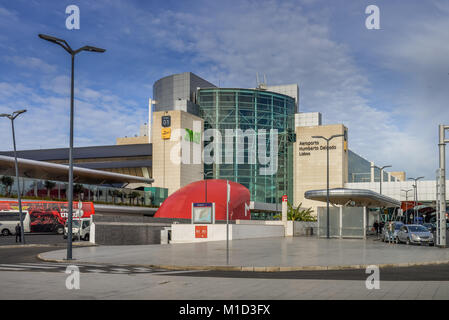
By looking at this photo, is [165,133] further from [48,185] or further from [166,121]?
[48,185]

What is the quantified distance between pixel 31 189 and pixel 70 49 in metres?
40.7

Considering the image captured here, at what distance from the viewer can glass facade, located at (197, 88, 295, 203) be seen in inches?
3863

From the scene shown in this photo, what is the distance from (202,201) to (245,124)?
132 feet

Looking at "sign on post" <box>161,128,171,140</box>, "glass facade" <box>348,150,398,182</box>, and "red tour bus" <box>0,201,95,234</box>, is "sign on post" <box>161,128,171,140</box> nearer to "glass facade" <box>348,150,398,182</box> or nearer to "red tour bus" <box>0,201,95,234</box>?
"glass facade" <box>348,150,398,182</box>

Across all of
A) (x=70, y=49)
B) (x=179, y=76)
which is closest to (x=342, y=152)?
(x=179, y=76)

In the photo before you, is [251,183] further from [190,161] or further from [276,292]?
[276,292]

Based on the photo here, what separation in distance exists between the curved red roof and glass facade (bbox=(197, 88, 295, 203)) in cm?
3417

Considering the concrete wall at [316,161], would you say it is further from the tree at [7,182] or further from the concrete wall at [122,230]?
the tree at [7,182]

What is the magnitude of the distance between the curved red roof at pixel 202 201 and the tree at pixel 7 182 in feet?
55.5

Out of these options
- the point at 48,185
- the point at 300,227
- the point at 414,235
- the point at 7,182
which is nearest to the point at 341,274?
the point at 414,235

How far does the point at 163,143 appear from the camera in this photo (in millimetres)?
92938

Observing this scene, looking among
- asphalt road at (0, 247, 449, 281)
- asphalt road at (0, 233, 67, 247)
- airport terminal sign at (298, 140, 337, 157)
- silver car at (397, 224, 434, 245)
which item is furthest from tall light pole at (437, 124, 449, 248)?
airport terminal sign at (298, 140, 337, 157)
